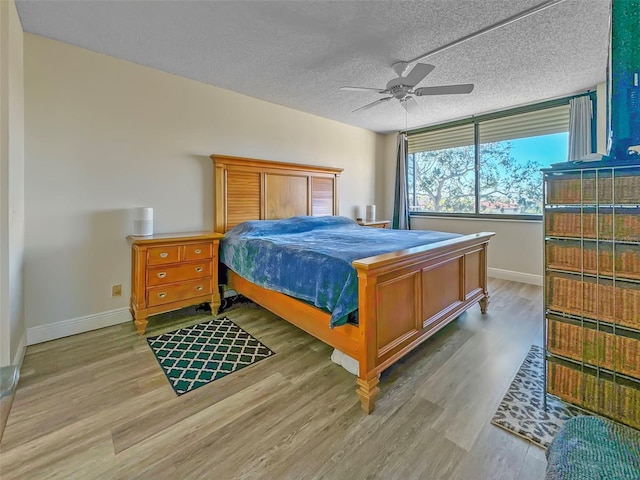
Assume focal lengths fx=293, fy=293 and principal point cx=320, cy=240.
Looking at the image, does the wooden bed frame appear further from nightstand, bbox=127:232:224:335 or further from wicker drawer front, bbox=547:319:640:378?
wicker drawer front, bbox=547:319:640:378

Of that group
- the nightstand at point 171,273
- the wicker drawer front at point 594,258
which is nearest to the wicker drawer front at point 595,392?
the wicker drawer front at point 594,258

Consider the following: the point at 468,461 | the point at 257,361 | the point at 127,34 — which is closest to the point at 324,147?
the point at 127,34

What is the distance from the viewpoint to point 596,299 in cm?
150

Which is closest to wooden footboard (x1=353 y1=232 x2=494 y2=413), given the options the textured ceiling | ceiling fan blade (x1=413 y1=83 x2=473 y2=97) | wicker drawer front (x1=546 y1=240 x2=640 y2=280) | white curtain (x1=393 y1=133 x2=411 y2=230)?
wicker drawer front (x1=546 y1=240 x2=640 y2=280)

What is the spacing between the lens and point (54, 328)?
8.41ft

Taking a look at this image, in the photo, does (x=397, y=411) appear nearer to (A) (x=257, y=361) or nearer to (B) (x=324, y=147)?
(A) (x=257, y=361)

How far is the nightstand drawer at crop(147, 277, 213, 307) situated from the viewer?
272cm

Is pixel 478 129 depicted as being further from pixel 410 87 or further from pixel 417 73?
pixel 417 73

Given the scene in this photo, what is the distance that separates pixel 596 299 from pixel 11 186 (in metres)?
3.64

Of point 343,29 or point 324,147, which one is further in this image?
point 324,147

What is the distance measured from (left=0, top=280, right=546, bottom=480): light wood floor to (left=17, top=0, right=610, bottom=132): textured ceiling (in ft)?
8.45

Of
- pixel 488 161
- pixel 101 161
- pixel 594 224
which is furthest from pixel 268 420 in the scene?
pixel 488 161

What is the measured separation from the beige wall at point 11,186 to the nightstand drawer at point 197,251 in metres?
1.18

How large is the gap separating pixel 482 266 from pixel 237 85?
3.43m
